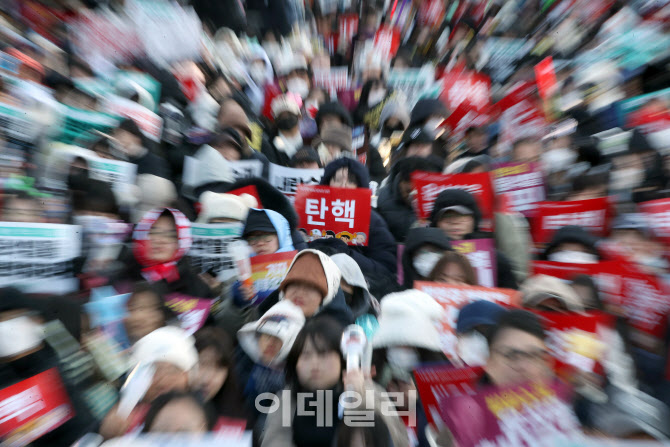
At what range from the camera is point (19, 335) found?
66.6 inches

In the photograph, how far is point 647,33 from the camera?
4.49 m

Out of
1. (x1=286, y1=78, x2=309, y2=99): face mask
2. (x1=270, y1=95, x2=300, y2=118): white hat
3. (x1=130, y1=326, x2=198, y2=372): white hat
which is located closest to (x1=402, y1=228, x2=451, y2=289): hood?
(x1=130, y1=326, x2=198, y2=372): white hat

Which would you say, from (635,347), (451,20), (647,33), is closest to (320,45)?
(451,20)

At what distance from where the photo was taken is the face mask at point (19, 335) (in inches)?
64.7

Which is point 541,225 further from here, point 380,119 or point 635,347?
point 380,119

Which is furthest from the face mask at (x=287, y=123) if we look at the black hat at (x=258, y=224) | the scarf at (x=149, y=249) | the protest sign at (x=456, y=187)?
the scarf at (x=149, y=249)

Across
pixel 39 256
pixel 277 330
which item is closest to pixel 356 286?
pixel 277 330

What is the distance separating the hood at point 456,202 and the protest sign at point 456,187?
7 cm

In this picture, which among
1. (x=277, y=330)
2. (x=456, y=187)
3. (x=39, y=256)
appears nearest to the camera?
(x=277, y=330)

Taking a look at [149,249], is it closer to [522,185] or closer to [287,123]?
[287,123]

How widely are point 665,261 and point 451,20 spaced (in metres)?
6.99

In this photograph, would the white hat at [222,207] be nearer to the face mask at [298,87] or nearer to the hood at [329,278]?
the hood at [329,278]

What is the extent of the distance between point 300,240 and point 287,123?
215 centimetres

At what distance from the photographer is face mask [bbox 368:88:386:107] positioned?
593 cm
